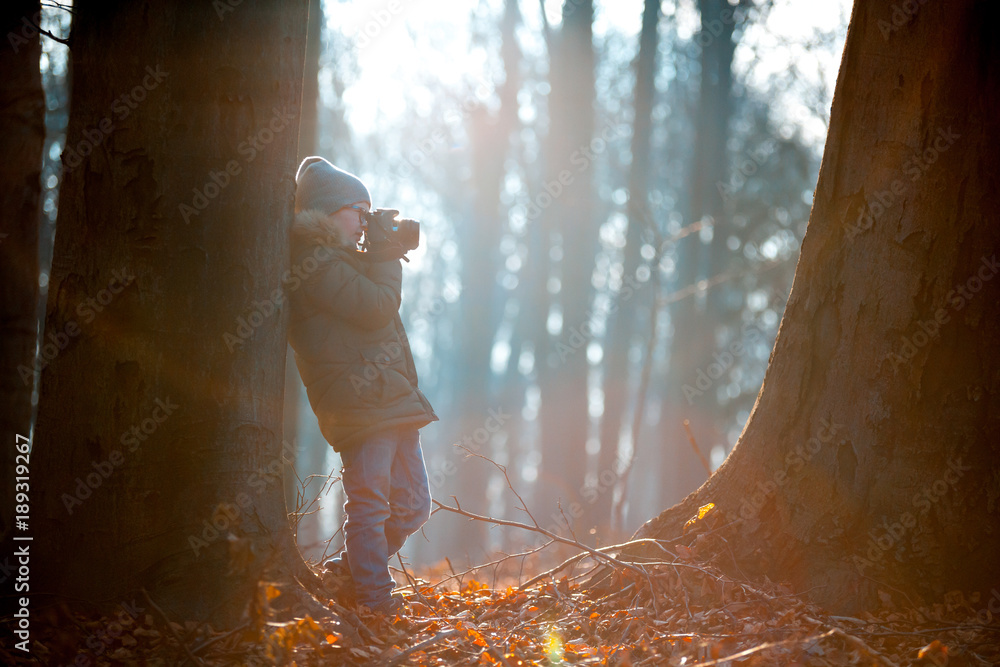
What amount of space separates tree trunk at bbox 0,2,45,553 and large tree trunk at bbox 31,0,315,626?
0.89 metres

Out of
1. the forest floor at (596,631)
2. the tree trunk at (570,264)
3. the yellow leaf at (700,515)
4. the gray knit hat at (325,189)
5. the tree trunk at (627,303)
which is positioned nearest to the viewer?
the forest floor at (596,631)

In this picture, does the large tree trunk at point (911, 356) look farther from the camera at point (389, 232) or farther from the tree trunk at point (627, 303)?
the tree trunk at point (627, 303)

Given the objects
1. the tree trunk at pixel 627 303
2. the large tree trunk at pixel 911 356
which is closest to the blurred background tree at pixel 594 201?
the tree trunk at pixel 627 303

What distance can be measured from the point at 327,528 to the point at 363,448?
2642 cm

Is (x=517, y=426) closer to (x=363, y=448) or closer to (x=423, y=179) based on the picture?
(x=423, y=179)

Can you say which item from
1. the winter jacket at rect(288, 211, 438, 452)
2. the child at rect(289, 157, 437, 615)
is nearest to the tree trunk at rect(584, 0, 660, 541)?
the child at rect(289, 157, 437, 615)

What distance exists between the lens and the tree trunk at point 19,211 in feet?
12.4

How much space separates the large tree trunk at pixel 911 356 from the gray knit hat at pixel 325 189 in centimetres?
265

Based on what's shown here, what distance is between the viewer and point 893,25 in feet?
12.0

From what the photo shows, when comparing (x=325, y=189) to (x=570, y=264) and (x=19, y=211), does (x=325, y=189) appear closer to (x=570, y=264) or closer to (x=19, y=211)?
(x=19, y=211)

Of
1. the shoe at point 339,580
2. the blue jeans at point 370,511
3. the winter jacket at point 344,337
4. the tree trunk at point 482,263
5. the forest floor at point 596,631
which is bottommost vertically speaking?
the forest floor at point 596,631

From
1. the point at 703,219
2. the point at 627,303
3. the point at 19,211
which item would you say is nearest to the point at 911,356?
the point at 19,211

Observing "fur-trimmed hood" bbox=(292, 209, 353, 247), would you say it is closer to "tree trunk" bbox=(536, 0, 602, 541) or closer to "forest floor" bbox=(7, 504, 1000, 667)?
"forest floor" bbox=(7, 504, 1000, 667)

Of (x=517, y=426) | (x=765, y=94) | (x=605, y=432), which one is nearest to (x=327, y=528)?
(x=517, y=426)
